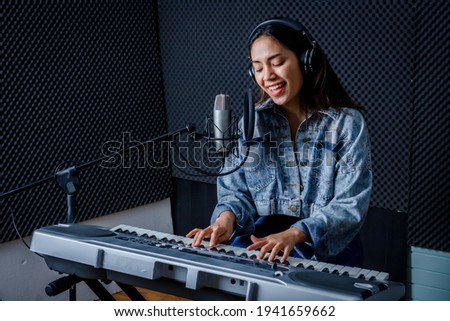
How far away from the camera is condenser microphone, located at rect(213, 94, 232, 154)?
4.99 ft

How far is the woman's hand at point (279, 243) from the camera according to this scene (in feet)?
4.46

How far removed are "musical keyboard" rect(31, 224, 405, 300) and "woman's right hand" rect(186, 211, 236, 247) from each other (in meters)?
0.02

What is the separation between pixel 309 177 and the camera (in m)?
1.77

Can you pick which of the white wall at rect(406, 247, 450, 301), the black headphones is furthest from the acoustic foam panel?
the white wall at rect(406, 247, 450, 301)

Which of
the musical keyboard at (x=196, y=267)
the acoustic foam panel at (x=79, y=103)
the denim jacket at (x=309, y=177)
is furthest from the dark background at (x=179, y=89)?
the musical keyboard at (x=196, y=267)

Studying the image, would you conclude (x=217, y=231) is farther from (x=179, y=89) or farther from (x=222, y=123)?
(x=179, y=89)

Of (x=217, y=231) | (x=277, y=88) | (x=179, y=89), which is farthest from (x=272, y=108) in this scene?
(x=179, y=89)

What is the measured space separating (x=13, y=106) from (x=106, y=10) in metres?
0.65

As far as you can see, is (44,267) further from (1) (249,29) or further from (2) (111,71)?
(1) (249,29)

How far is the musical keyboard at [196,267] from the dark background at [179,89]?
588 millimetres

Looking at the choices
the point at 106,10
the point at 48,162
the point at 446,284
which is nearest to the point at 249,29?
the point at 106,10

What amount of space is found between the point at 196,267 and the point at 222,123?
423 millimetres

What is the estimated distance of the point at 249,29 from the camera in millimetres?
2650

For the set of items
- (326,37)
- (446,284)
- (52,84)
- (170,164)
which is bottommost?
(446,284)
